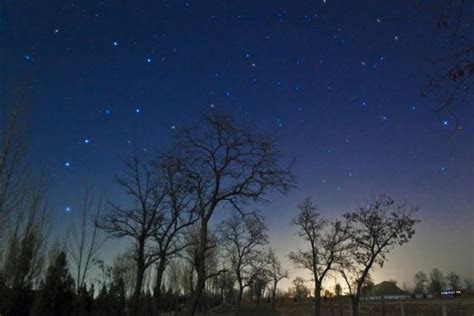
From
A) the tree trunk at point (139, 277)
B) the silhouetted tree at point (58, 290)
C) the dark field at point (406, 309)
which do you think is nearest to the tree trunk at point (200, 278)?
the tree trunk at point (139, 277)

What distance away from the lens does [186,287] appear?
5403cm

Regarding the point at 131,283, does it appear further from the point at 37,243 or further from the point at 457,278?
the point at 457,278

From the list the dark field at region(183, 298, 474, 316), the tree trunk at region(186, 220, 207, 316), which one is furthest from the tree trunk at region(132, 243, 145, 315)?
the dark field at region(183, 298, 474, 316)

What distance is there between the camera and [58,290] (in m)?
32.9

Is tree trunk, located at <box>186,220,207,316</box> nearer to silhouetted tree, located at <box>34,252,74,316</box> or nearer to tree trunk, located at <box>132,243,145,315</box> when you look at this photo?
tree trunk, located at <box>132,243,145,315</box>

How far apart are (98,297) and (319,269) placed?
2230cm

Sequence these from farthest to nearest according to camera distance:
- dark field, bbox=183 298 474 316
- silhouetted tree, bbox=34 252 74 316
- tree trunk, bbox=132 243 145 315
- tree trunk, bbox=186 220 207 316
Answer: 1. dark field, bbox=183 298 474 316
2. silhouetted tree, bbox=34 252 74 316
3. tree trunk, bbox=132 243 145 315
4. tree trunk, bbox=186 220 207 316

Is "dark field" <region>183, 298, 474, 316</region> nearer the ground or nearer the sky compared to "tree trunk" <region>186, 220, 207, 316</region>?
nearer the ground

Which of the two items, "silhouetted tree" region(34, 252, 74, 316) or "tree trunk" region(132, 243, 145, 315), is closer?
"tree trunk" region(132, 243, 145, 315)

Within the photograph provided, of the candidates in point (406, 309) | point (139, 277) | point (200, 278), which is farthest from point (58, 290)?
point (406, 309)

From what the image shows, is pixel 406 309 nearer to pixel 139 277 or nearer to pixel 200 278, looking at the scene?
pixel 139 277

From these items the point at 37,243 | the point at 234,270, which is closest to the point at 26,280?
the point at 37,243

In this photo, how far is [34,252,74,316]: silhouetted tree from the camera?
31.1 meters

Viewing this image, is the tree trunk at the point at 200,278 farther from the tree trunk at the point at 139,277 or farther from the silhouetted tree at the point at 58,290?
the silhouetted tree at the point at 58,290
